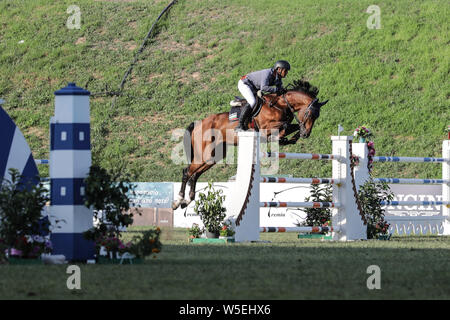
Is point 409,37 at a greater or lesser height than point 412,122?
greater

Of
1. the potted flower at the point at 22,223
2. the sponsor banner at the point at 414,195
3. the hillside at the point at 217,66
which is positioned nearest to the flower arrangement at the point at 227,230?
the potted flower at the point at 22,223

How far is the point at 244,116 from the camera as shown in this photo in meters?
16.1

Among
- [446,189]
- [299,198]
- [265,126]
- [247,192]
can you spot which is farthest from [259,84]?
[299,198]

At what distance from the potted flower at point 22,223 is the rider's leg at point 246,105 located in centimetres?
841

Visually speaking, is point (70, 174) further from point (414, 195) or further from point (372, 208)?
point (414, 195)

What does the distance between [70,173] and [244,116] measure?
8749mm

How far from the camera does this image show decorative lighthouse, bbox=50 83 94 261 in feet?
25.0

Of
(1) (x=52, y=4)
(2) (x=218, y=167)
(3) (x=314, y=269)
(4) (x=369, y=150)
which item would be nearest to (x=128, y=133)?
(2) (x=218, y=167)

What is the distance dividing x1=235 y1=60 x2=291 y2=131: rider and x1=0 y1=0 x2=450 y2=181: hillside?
15120mm

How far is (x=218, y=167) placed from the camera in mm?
32688

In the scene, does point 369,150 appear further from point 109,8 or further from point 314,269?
point 109,8

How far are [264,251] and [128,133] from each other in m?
26.3

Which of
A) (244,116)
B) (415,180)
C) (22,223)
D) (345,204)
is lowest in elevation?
(22,223)

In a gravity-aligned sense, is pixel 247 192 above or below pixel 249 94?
below
